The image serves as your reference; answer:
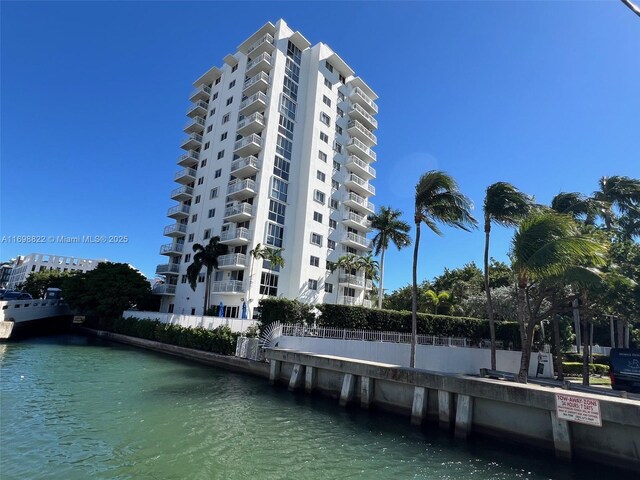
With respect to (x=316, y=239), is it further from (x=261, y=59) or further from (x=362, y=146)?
(x=261, y=59)

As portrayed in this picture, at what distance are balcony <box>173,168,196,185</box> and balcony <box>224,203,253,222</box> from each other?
46.2 feet

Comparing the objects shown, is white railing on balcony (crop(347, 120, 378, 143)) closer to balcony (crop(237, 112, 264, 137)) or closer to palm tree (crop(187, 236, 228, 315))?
balcony (crop(237, 112, 264, 137))

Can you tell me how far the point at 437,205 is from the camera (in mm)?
21562

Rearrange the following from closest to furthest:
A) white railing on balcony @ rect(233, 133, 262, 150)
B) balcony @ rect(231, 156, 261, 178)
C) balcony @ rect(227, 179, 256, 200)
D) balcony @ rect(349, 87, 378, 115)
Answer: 1. balcony @ rect(227, 179, 256, 200)
2. balcony @ rect(231, 156, 261, 178)
3. white railing on balcony @ rect(233, 133, 262, 150)
4. balcony @ rect(349, 87, 378, 115)

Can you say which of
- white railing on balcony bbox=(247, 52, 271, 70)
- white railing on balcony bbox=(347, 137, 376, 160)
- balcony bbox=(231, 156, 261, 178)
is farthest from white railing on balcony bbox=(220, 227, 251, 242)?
white railing on balcony bbox=(247, 52, 271, 70)

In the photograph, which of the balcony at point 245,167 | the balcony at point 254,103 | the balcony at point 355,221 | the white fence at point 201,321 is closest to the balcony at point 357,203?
the balcony at point 355,221

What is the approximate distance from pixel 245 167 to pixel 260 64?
1462cm

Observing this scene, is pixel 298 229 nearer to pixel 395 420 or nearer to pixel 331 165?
pixel 331 165

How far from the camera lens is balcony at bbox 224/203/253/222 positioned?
40.6m

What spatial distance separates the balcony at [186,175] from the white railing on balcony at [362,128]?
78.8ft

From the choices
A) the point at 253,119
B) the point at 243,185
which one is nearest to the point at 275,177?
the point at 243,185

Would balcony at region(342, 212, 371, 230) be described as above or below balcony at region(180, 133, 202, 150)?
below

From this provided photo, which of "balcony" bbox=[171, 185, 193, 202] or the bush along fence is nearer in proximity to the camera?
the bush along fence

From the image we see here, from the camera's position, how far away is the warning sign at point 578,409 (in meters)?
10.5
